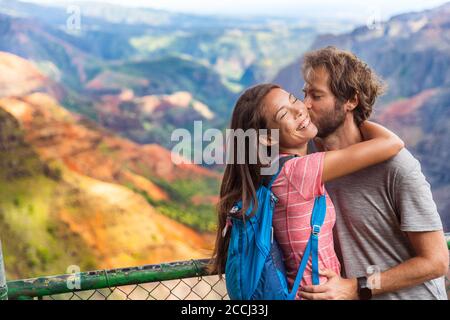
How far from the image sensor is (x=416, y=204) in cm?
129

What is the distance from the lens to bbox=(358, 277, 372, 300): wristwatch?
131 centimetres

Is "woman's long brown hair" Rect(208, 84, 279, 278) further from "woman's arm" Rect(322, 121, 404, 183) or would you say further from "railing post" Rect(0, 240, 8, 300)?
"railing post" Rect(0, 240, 8, 300)

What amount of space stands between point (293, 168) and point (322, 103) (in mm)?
238

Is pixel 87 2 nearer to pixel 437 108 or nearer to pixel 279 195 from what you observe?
pixel 437 108

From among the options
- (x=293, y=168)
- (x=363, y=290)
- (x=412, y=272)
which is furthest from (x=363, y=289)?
(x=293, y=168)

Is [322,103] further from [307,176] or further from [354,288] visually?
[354,288]

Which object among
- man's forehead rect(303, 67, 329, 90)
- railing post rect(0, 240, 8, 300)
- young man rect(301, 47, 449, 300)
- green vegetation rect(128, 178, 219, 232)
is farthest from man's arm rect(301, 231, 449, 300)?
green vegetation rect(128, 178, 219, 232)

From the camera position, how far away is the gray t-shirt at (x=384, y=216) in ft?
4.25

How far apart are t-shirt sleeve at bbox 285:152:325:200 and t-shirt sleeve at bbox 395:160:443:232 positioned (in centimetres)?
20

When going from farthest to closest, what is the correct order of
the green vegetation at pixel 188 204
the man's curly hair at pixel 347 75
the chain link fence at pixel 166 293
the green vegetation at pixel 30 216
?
the green vegetation at pixel 188 204 < the green vegetation at pixel 30 216 < the chain link fence at pixel 166 293 < the man's curly hair at pixel 347 75

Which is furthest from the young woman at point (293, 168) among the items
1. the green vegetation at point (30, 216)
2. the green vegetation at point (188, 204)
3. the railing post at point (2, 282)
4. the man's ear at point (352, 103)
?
the green vegetation at point (188, 204)

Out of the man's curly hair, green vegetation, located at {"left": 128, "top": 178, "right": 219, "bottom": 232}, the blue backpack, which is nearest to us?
the blue backpack

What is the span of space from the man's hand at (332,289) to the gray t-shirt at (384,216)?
0.07 m

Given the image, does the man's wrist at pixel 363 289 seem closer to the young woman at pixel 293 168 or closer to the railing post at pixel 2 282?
the young woman at pixel 293 168
